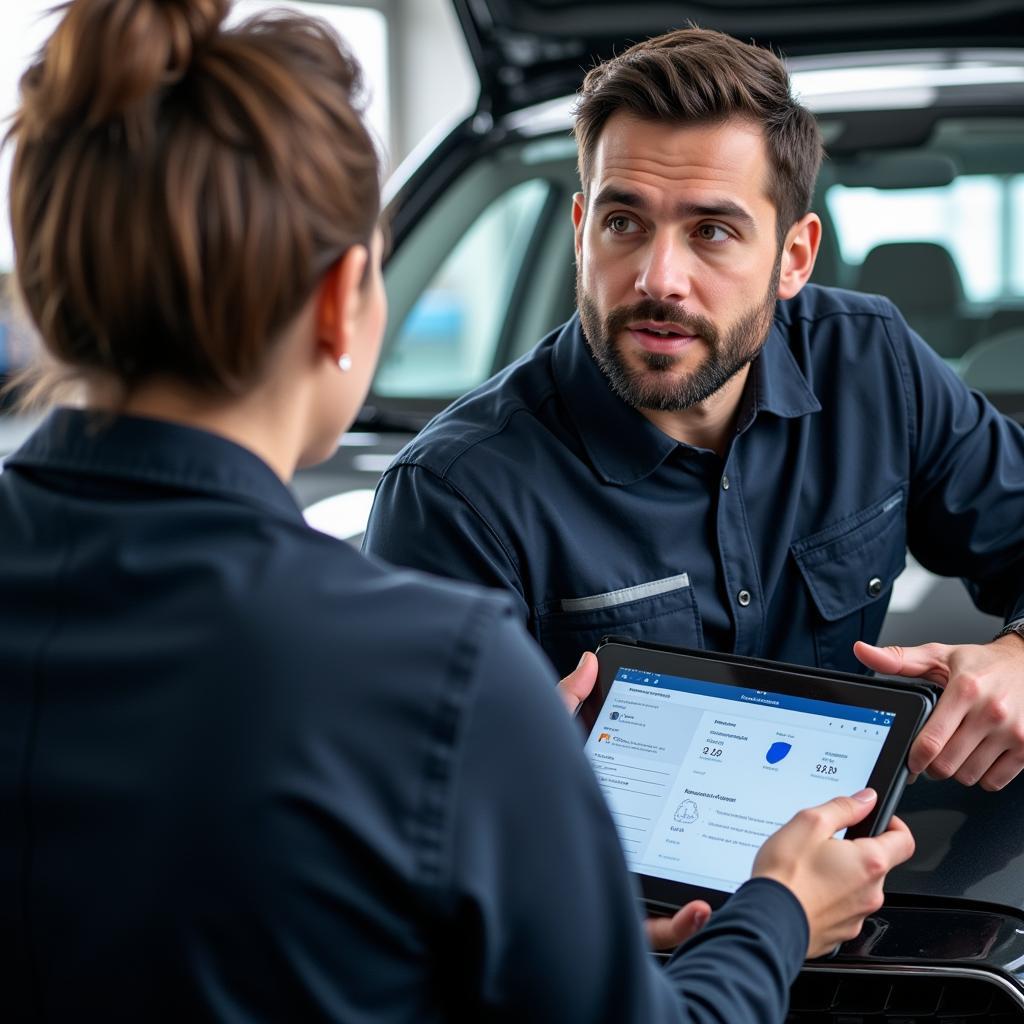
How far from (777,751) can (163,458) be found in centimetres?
73

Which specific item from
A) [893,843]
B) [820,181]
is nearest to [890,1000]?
[893,843]

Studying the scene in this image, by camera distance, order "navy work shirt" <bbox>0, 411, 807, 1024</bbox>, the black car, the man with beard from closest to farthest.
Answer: "navy work shirt" <bbox>0, 411, 807, 1024</bbox>, the man with beard, the black car

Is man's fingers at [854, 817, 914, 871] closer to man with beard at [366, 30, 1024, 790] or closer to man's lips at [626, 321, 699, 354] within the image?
man with beard at [366, 30, 1024, 790]

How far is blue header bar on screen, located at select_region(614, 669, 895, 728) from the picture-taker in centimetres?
140

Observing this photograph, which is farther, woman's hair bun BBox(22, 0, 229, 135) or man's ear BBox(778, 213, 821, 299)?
man's ear BBox(778, 213, 821, 299)

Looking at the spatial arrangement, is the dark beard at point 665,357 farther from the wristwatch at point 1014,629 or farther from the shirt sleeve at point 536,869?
the shirt sleeve at point 536,869

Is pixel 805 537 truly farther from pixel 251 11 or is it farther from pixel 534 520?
pixel 251 11

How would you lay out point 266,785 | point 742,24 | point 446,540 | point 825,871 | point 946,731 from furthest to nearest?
point 742,24, point 446,540, point 946,731, point 825,871, point 266,785

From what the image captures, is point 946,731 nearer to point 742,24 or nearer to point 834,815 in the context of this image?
point 834,815

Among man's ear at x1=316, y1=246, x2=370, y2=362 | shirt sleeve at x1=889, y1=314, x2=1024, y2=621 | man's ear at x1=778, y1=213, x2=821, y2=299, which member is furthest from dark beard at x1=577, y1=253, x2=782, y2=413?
man's ear at x1=316, y1=246, x2=370, y2=362

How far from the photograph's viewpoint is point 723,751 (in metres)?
1.41

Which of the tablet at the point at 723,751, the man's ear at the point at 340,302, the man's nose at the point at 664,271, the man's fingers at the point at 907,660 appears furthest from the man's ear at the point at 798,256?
the man's ear at the point at 340,302

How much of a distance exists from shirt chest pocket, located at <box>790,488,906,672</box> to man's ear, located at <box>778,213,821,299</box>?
31cm

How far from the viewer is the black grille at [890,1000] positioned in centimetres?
131
